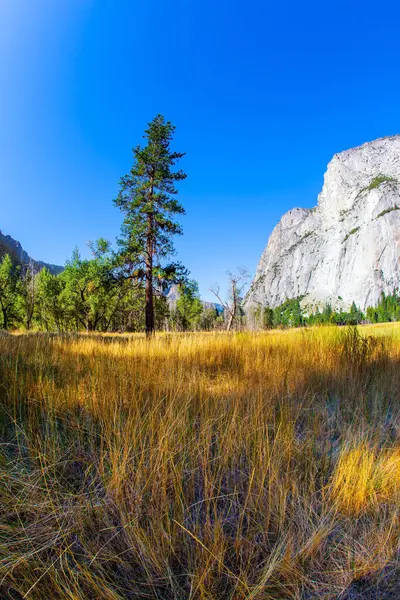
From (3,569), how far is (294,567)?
37.9 inches

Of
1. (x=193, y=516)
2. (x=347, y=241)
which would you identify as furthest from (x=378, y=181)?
(x=193, y=516)

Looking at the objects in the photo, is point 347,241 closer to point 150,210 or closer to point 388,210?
point 388,210

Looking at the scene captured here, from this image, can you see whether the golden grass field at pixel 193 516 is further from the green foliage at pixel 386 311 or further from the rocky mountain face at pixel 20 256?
the green foliage at pixel 386 311

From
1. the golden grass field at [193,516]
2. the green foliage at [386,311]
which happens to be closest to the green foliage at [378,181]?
the green foliage at [386,311]

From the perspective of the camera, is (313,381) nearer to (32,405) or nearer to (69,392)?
(69,392)

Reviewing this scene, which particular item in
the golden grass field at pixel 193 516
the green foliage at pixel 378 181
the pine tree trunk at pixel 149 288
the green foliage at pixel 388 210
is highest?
the green foliage at pixel 378 181

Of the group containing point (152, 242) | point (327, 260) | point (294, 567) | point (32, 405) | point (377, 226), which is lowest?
point (294, 567)

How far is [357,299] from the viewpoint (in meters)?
113

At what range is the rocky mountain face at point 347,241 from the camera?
11106cm

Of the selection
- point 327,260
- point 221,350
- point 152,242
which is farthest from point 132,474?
point 327,260

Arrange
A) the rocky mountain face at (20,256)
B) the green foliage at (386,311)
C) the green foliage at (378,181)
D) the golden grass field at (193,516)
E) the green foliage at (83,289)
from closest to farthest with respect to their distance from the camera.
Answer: the golden grass field at (193,516), the green foliage at (83,289), the rocky mountain face at (20,256), the green foliage at (386,311), the green foliage at (378,181)

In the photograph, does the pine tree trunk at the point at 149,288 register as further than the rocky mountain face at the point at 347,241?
No

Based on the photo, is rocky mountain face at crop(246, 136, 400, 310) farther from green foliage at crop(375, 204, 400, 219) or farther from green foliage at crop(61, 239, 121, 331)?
green foliage at crop(61, 239, 121, 331)

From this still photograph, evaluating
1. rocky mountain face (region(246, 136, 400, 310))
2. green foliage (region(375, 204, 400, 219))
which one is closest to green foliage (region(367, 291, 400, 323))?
rocky mountain face (region(246, 136, 400, 310))
